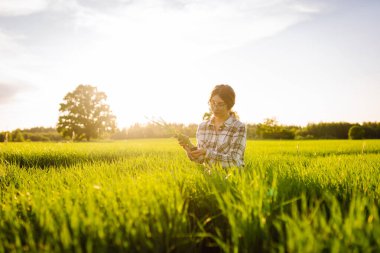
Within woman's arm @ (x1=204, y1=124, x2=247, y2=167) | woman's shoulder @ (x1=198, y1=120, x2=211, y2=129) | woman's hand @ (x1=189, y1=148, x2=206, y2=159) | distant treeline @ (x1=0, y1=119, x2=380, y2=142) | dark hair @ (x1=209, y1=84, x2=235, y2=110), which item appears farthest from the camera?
distant treeline @ (x1=0, y1=119, x2=380, y2=142)

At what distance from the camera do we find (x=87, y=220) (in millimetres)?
2217

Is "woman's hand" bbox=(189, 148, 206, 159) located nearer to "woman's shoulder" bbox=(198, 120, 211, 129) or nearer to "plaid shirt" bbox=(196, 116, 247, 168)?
"plaid shirt" bbox=(196, 116, 247, 168)

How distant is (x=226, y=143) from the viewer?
5.11m

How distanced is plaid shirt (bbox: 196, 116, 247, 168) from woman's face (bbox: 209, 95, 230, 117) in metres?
0.18

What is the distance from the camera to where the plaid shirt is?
480cm

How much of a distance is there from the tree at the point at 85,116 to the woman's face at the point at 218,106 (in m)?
46.2

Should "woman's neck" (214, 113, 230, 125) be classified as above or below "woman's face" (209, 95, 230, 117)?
below

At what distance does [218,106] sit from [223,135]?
50 centimetres

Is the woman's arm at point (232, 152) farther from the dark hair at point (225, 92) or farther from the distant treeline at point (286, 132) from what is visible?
the distant treeline at point (286, 132)

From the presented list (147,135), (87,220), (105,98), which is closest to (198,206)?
(87,220)

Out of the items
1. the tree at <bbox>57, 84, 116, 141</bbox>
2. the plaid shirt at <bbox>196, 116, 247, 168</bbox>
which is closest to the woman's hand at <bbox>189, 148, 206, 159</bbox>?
the plaid shirt at <bbox>196, 116, 247, 168</bbox>

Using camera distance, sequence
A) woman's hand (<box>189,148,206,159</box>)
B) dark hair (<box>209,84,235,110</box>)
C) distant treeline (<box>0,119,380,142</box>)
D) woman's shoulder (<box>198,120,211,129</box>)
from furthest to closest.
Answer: distant treeline (<box>0,119,380,142</box>) < woman's shoulder (<box>198,120,211,129</box>) < dark hair (<box>209,84,235,110</box>) < woman's hand (<box>189,148,206,159</box>)

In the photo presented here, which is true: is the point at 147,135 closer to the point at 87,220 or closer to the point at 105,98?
the point at 105,98

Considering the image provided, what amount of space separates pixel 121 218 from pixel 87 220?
0.23 metres
